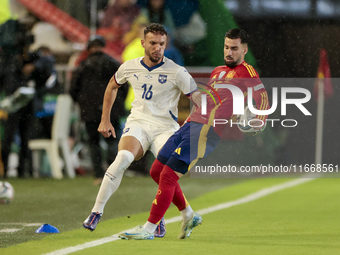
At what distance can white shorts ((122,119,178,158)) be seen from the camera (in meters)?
5.88

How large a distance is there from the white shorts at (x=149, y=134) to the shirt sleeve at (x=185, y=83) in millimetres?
392

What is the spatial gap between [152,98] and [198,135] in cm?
62

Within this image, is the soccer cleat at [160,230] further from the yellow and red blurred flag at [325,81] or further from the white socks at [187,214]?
the yellow and red blurred flag at [325,81]

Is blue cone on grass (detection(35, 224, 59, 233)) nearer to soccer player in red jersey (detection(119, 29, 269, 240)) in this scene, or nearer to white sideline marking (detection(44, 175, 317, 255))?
white sideline marking (detection(44, 175, 317, 255))

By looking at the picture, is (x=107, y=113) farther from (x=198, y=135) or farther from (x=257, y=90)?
(x=257, y=90)

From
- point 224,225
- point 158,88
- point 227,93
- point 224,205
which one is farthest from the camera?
point 224,205

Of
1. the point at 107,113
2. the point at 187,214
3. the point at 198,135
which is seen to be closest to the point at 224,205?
the point at 187,214

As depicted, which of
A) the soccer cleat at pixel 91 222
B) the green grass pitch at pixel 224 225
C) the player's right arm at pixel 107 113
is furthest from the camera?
the player's right arm at pixel 107 113

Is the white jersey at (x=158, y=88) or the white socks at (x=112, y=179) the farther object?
the white jersey at (x=158, y=88)

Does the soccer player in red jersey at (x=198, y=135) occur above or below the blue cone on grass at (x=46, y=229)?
above

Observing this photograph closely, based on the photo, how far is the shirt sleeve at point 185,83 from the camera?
5.79m

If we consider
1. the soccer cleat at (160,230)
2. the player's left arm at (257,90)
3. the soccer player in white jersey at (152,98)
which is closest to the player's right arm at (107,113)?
the soccer player in white jersey at (152,98)

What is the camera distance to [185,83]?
583 cm

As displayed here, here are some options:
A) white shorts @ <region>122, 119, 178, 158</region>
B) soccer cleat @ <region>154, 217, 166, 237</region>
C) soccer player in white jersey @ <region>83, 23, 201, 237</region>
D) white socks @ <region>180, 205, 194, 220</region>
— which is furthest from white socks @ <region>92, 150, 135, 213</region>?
white socks @ <region>180, 205, 194, 220</region>
